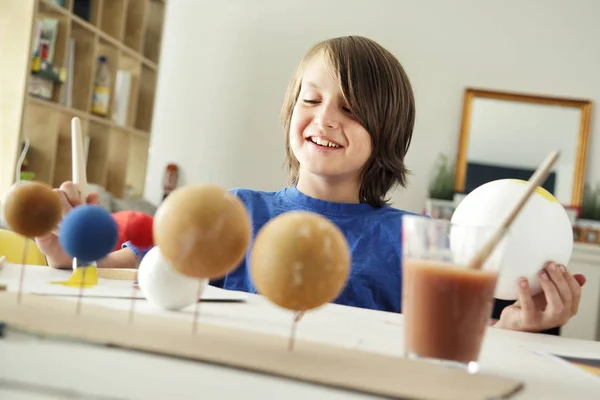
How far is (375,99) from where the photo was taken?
1.44 m

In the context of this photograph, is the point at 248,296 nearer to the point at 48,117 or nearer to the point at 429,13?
the point at 48,117

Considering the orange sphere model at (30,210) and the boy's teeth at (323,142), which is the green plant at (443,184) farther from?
the orange sphere model at (30,210)

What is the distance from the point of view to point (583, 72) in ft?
14.4

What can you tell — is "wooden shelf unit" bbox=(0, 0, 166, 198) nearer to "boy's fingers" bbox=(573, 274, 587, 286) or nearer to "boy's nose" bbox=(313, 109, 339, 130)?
"boy's nose" bbox=(313, 109, 339, 130)

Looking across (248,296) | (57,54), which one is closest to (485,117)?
(57,54)

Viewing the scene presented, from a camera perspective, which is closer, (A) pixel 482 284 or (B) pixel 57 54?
(A) pixel 482 284

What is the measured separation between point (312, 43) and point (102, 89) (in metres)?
1.55

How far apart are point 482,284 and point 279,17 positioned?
426 cm

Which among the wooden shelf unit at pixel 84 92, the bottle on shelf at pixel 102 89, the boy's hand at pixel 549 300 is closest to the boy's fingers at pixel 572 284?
the boy's hand at pixel 549 300

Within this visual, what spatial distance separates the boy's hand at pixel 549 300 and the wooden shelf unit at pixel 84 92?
7.78 ft

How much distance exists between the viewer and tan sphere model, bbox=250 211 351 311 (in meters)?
0.48

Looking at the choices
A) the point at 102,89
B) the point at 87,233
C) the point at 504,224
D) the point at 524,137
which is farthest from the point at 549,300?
the point at 524,137

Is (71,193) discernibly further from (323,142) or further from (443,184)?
(443,184)

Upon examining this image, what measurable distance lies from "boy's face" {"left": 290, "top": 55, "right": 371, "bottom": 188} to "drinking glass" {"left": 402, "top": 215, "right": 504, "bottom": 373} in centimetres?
78
